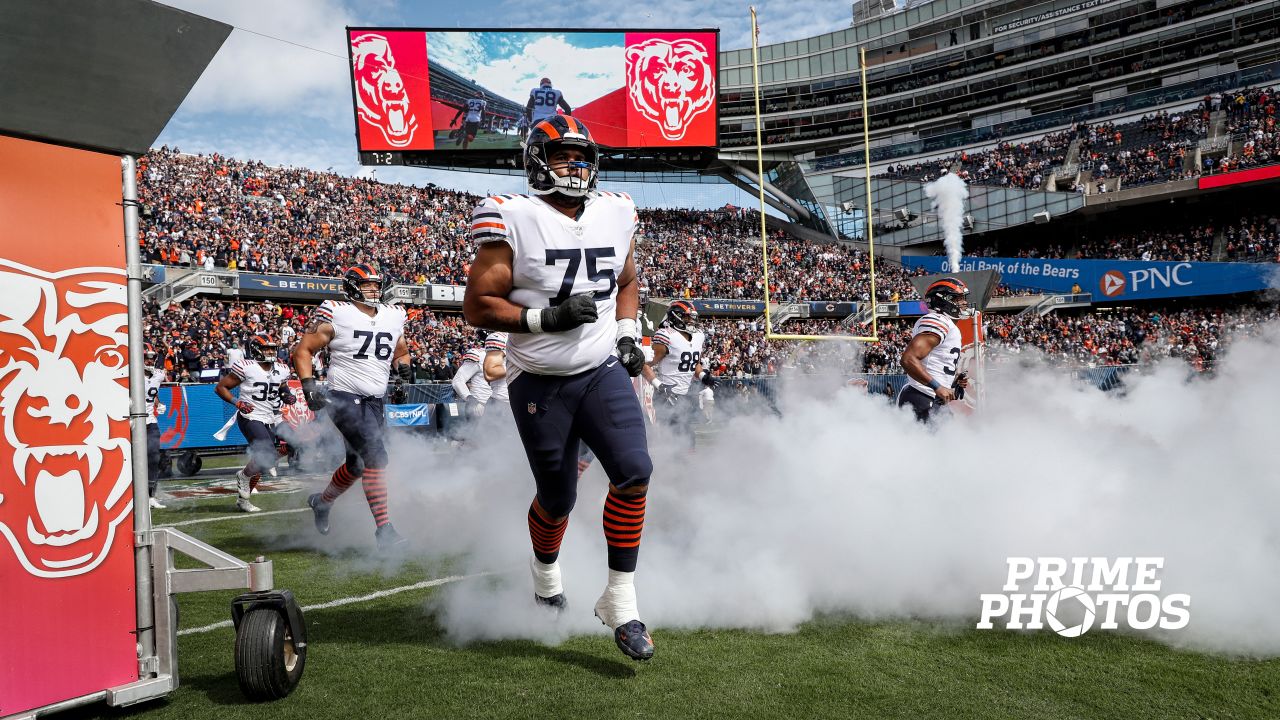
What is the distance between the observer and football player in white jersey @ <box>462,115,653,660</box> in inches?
145

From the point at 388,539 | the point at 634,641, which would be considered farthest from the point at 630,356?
the point at 388,539

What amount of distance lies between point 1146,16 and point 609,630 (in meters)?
49.7

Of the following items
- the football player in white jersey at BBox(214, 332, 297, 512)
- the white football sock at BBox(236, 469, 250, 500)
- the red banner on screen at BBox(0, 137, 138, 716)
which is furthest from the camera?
the football player in white jersey at BBox(214, 332, 297, 512)

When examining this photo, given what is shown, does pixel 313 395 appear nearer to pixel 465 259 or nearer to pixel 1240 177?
pixel 465 259

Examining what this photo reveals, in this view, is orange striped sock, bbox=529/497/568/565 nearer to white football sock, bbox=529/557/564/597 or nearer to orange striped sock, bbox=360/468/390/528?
white football sock, bbox=529/557/564/597

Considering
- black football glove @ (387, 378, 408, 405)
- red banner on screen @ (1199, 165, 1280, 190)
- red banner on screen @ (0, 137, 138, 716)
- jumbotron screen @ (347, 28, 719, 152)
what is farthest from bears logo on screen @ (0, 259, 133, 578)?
red banner on screen @ (1199, 165, 1280, 190)

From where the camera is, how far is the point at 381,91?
1438 inches

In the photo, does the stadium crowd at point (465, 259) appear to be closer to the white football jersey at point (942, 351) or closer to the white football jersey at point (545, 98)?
the white football jersey at point (545, 98)

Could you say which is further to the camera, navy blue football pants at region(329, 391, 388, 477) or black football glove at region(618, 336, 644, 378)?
navy blue football pants at region(329, 391, 388, 477)

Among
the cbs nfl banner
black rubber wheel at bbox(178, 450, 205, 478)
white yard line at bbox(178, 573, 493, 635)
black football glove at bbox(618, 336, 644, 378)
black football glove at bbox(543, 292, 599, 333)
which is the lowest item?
black rubber wheel at bbox(178, 450, 205, 478)

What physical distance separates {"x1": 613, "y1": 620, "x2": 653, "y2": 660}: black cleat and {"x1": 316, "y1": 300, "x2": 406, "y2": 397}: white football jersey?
4.02 meters

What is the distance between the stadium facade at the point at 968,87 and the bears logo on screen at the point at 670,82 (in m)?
11.1

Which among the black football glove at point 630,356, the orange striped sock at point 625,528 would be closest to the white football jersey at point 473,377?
the black football glove at point 630,356

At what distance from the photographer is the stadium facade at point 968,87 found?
39.9 metres
